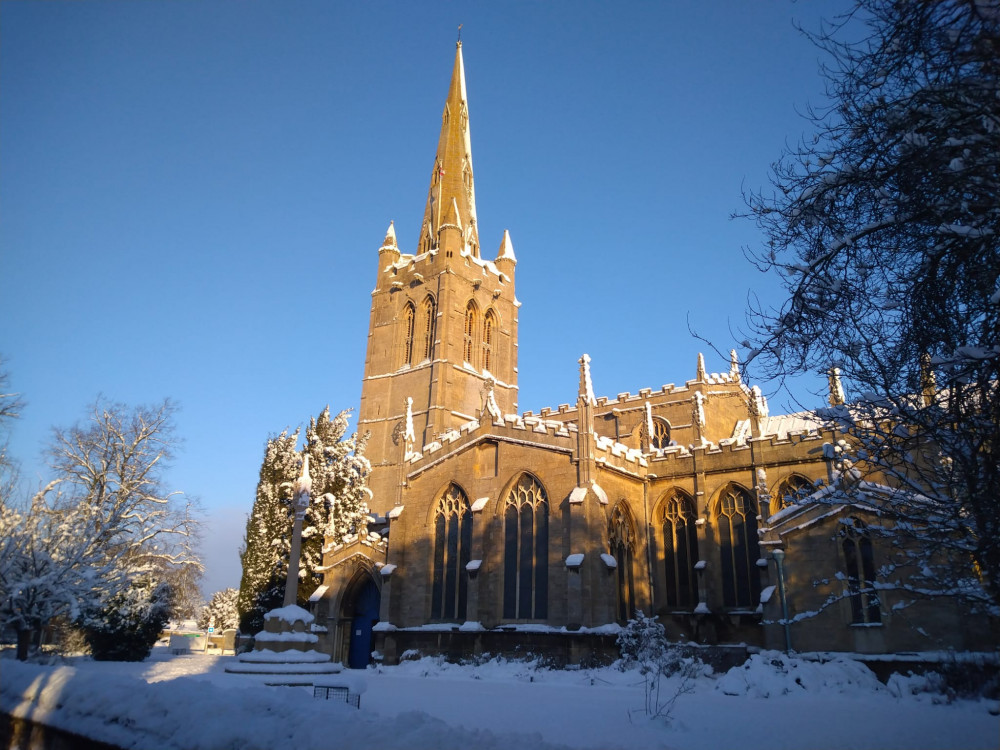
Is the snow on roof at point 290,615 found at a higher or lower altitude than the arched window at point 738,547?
lower

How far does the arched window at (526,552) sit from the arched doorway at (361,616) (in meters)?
6.94

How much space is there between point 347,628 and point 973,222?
27435 mm

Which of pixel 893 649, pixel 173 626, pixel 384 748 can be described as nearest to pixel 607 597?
pixel 893 649

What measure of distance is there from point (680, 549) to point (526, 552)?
618cm

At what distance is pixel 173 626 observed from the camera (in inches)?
2462

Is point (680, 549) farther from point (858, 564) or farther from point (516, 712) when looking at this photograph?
point (516, 712)

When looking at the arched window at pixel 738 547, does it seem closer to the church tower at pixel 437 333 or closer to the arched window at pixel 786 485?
the arched window at pixel 786 485

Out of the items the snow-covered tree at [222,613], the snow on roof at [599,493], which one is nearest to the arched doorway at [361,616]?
the snow on roof at [599,493]

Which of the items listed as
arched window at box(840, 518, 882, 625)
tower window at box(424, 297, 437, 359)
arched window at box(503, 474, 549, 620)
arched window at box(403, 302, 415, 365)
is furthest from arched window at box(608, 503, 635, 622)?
arched window at box(403, 302, 415, 365)

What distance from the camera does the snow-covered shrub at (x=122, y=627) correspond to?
83.4ft

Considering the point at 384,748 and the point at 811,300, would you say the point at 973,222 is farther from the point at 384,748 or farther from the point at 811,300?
the point at 384,748

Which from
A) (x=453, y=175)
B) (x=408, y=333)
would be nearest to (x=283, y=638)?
(x=408, y=333)

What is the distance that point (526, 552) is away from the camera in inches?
958

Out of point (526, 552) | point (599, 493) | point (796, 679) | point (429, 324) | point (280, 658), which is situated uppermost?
point (429, 324)
